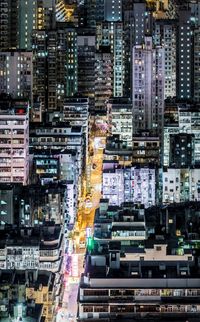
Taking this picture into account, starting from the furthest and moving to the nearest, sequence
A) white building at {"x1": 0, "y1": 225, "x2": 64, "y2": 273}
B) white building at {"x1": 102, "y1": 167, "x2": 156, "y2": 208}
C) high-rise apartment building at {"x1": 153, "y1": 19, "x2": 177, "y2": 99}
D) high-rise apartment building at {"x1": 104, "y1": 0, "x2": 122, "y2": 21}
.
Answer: high-rise apartment building at {"x1": 104, "y1": 0, "x2": 122, "y2": 21}, high-rise apartment building at {"x1": 153, "y1": 19, "x2": 177, "y2": 99}, white building at {"x1": 102, "y1": 167, "x2": 156, "y2": 208}, white building at {"x1": 0, "y1": 225, "x2": 64, "y2": 273}

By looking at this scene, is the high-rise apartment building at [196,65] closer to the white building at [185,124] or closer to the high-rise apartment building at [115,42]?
the high-rise apartment building at [115,42]

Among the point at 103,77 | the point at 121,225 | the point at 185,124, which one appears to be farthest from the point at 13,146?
the point at 103,77

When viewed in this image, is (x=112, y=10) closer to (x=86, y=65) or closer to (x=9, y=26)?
(x=9, y=26)

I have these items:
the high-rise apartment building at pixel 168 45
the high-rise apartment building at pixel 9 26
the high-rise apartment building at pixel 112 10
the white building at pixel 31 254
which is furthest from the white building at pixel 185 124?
the white building at pixel 31 254

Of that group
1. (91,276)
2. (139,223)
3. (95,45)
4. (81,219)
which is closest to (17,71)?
(95,45)

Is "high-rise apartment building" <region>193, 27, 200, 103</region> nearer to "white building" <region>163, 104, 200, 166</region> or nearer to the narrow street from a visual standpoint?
the narrow street

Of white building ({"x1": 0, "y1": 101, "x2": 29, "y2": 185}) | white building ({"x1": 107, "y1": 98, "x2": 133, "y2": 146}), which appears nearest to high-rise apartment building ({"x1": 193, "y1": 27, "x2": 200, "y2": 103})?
white building ({"x1": 107, "y1": 98, "x2": 133, "y2": 146})
